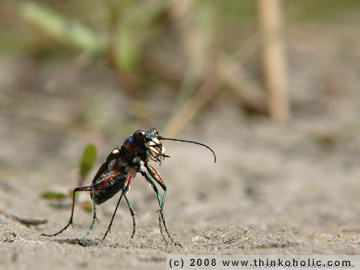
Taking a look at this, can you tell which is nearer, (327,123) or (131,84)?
(131,84)

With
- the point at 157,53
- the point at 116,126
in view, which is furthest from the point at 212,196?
the point at 157,53

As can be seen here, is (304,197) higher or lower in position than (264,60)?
lower

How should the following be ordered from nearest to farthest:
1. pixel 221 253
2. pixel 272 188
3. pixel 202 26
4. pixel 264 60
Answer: pixel 221 253 → pixel 272 188 → pixel 202 26 → pixel 264 60

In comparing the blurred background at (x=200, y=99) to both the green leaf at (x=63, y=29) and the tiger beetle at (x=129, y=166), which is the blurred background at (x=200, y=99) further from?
the tiger beetle at (x=129, y=166)

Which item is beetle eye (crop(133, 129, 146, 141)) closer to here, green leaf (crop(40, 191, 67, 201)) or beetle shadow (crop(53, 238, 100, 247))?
beetle shadow (crop(53, 238, 100, 247))

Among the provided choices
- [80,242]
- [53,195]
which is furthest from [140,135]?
[53,195]

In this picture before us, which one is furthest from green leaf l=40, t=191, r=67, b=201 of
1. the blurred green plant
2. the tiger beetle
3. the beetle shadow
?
the beetle shadow

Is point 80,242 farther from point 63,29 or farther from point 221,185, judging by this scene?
point 63,29

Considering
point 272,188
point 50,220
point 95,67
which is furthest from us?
point 95,67

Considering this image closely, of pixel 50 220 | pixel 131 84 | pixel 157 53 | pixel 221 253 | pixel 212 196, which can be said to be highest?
pixel 157 53

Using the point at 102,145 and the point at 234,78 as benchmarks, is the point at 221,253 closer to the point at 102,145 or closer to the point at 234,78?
the point at 102,145
